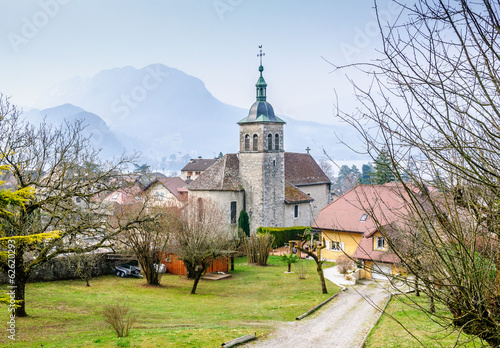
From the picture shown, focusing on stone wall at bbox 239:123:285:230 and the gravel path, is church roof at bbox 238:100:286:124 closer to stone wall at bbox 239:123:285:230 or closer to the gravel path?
stone wall at bbox 239:123:285:230

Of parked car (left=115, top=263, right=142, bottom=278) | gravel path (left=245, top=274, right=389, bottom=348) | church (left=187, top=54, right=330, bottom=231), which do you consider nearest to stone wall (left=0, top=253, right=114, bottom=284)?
parked car (left=115, top=263, right=142, bottom=278)

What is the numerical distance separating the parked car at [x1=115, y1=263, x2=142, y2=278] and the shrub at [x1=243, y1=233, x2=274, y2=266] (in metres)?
9.28

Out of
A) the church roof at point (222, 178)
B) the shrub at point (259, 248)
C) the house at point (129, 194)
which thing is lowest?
the shrub at point (259, 248)

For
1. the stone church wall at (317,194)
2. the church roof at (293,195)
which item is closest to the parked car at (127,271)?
the church roof at (293,195)

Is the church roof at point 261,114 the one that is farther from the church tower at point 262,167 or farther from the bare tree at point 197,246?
the bare tree at point 197,246

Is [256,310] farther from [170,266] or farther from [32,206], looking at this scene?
[170,266]

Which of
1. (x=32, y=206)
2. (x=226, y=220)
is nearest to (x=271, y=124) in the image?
(x=226, y=220)

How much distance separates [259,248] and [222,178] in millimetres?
9121

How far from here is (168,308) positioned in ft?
61.5

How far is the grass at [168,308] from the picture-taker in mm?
12930

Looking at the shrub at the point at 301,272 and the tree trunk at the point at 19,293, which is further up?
the tree trunk at the point at 19,293

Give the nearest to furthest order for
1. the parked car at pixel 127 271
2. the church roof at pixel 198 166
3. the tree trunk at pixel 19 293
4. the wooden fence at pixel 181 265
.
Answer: the tree trunk at pixel 19 293 < the parked car at pixel 127 271 < the wooden fence at pixel 181 265 < the church roof at pixel 198 166

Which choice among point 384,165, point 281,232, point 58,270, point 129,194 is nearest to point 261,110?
point 281,232

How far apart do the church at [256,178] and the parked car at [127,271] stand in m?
11.8
